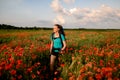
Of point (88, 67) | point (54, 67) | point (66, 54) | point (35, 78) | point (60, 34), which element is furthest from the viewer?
point (66, 54)

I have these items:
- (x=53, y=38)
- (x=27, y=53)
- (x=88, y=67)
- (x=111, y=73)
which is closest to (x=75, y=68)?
(x=88, y=67)

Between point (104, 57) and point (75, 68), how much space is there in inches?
69.2

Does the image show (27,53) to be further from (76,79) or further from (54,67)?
(76,79)

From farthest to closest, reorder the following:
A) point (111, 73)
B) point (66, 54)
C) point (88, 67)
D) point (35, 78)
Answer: point (66, 54) < point (35, 78) < point (88, 67) < point (111, 73)

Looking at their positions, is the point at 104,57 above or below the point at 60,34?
below

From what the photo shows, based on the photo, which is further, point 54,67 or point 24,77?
point 54,67

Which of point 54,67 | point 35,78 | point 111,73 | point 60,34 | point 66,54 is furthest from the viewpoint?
point 66,54

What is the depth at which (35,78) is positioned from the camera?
21.3ft

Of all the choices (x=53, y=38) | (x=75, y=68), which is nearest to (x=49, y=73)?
(x=53, y=38)

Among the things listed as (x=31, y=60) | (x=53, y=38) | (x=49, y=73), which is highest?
(x=53, y=38)

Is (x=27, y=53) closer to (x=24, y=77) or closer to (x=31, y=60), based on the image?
(x=31, y=60)

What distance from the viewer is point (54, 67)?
7797 millimetres

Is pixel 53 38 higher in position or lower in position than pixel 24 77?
higher

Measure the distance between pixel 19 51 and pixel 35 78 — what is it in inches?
67.7
